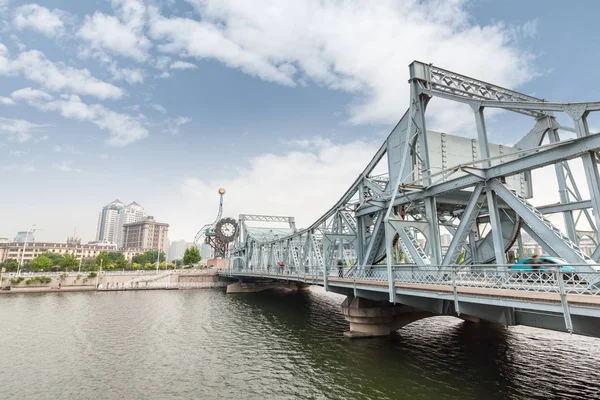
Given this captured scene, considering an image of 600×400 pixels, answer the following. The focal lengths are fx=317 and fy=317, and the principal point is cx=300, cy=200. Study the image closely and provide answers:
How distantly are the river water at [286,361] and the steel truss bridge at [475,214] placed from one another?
3.72m

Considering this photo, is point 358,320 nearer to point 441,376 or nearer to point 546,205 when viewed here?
point 441,376

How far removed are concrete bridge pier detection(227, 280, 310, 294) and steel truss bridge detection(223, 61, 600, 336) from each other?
3875 centimetres

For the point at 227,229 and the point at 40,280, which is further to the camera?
the point at 227,229

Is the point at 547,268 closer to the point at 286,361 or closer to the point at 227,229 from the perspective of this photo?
the point at 286,361

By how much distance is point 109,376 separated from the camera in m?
17.7

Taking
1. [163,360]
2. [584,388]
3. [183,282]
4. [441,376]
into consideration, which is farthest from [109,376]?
[183,282]

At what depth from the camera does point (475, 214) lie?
54.2 ft

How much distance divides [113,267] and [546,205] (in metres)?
112

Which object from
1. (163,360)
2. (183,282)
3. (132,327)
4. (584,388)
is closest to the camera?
(584,388)

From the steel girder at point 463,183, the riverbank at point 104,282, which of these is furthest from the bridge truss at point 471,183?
the riverbank at point 104,282

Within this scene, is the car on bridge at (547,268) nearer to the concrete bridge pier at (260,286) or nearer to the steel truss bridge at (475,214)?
the steel truss bridge at (475,214)

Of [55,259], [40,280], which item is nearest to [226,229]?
[40,280]

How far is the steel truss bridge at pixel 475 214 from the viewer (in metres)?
11.6

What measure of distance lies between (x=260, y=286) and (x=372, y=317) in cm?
4967
